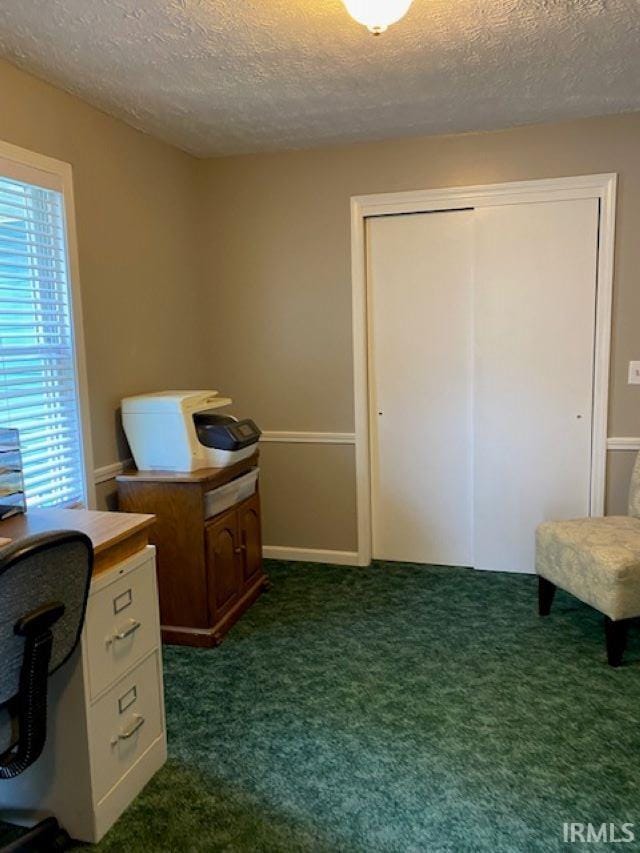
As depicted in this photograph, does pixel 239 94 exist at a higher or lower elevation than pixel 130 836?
higher

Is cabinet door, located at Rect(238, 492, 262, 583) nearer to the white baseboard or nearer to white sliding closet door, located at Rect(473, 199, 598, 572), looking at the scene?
the white baseboard

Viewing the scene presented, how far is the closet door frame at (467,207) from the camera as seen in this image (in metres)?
3.24

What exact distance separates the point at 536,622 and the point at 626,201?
2098 millimetres

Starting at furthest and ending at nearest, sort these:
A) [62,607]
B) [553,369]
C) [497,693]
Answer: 1. [553,369]
2. [497,693]
3. [62,607]

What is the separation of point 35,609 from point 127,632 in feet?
1.82

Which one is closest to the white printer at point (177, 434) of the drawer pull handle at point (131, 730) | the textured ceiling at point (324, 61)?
the drawer pull handle at point (131, 730)

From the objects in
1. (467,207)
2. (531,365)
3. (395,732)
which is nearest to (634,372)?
(531,365)

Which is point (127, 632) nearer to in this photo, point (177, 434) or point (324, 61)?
point (177, 434)

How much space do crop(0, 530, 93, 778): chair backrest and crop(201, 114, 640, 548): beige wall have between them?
2332 millimetres

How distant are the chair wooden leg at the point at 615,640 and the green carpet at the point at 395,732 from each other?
50 mm

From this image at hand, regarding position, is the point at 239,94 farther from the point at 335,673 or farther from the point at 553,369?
the point at 335,673

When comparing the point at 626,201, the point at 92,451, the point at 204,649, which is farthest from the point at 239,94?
the point at 204,649

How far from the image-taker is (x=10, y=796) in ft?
6.01

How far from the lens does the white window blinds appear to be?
2.38 m
